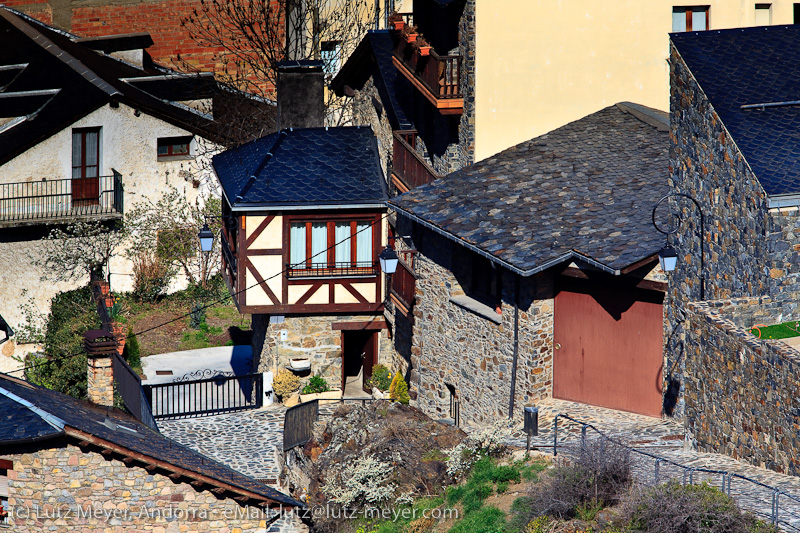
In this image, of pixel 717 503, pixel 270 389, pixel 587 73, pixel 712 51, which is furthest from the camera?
pixel 270 389

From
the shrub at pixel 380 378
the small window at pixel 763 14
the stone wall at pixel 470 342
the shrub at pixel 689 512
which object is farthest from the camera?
the shrub at pixel 380 378

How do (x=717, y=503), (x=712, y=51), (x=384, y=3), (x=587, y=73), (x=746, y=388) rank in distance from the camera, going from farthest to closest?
(x=384, y=3) < (x=587, y=73) < (x=712, y=51) < (x=746, y=388) < (x=717, y=503)

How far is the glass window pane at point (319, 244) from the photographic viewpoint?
25.3 metres

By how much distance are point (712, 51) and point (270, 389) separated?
13213 mm

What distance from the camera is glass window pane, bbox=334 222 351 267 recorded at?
83.4 feet

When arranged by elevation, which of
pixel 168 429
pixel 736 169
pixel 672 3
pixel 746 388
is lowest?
pixel 168 429

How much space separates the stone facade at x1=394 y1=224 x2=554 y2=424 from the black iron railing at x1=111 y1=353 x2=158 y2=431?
217 inches

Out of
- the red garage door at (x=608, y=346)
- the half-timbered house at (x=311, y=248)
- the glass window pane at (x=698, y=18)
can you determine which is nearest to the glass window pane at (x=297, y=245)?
the half-timbered house at (x=311, y=248)

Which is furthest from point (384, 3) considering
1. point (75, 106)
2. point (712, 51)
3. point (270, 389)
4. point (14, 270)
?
point (712, 51)

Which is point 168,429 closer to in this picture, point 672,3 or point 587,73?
point 587,73

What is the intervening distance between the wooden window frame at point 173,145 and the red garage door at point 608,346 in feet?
63.1

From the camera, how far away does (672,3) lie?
2269cm

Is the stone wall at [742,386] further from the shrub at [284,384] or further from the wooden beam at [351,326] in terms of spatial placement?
the shrub at [284,384]

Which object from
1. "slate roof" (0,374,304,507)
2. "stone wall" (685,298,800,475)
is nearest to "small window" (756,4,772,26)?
"stone wall" (685,298,800,475)
